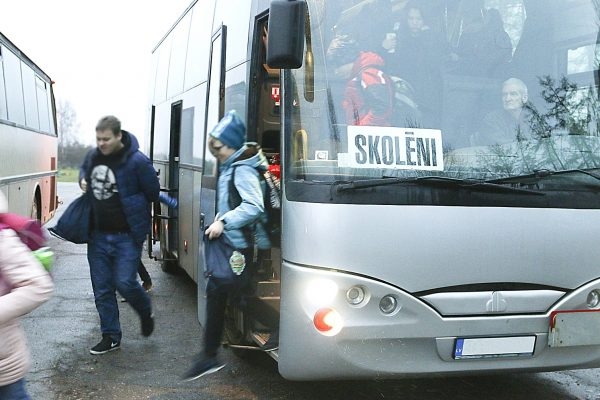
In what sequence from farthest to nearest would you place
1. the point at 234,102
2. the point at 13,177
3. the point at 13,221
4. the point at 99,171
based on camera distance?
1. the point at 13,177
2. the point at 99,171
3. the point at 234,102
4. the point at 13,221

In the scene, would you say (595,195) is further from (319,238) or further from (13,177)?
(13,177)

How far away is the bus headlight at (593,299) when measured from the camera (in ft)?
14.6

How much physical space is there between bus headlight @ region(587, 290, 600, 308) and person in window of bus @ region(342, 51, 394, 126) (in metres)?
1.62

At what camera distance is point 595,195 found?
446 centimetres

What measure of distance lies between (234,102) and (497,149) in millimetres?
2001

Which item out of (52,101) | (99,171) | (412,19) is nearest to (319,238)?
(412,19)

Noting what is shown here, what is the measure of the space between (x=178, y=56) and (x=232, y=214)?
488 centimetres

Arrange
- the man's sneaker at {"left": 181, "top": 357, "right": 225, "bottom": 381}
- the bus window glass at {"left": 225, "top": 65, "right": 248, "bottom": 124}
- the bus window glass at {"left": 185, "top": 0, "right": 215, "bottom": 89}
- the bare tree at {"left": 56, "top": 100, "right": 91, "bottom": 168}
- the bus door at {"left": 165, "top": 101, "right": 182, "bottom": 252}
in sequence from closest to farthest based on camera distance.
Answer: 1. the man's sneaker at {"left": 181, "top": 357, "right": 225, "bottom": 381}
2. the bus window glass at {"left": 225, "top": 65, "right": 248, "bottom": 124}
3. the bus window glass at {"left": 185, "top": 0, "right": 215, "bottom": 89}
4. the bus door at {"left": 165, "top": 101, "right": 182, "bottom": 252}
5. the bare tree at {"left": 56, "top": 100, "right": 91, "bottom": 168}

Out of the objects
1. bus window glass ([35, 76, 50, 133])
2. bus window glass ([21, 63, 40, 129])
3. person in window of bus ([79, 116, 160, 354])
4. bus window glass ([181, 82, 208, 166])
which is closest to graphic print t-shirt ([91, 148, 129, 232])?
person in window of bus ([79, 116, 160, 354])

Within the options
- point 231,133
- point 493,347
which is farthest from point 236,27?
point 493,347

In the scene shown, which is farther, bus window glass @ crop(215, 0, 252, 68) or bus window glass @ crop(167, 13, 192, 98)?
bus window glass @ crop(167, 13, 192, 98)

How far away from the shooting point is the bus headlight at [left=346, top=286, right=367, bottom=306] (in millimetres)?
4164

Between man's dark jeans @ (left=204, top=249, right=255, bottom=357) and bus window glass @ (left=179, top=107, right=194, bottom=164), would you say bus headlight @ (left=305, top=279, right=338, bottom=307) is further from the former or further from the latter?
bus window glass @ (left=179, top=107, right=194, bottom=164)

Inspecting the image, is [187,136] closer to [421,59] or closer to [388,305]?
[421,59]
